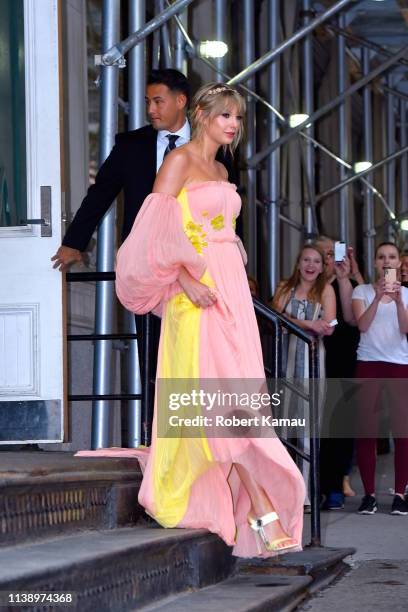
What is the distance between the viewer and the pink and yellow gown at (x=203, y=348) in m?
4.72

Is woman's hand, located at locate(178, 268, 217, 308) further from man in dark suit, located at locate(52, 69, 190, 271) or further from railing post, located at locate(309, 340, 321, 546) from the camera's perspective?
railing post, located at locate(309, 340, 321, 546)

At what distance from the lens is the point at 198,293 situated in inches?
187

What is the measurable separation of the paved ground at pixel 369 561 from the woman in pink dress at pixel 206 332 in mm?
320

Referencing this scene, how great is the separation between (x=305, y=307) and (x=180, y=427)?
3.25 m

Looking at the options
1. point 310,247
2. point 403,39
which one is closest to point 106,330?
point 310,247

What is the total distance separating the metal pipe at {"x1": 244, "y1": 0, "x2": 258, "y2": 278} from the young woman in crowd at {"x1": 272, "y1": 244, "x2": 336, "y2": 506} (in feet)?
11.7

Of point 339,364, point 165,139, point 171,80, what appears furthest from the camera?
point 339,364

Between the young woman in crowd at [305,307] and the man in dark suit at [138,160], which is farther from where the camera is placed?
the young woman in crowd at [305,307]

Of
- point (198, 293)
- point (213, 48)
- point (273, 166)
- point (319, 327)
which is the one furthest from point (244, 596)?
point (273, 166)

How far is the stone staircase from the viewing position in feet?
11.3

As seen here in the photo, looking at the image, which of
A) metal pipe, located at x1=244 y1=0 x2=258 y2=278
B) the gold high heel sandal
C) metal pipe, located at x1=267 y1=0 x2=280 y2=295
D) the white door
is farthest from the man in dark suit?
metal pipe, located at x1=267 y1=0 x2=280 y2=295

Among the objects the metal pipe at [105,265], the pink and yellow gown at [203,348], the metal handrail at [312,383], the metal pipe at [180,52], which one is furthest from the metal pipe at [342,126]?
the pink and yellow gown at [203,348]

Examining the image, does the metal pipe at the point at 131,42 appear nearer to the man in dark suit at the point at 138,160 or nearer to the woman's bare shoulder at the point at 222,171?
the man in dark suit at the point at 138,160

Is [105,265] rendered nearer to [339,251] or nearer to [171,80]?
[171,80]
